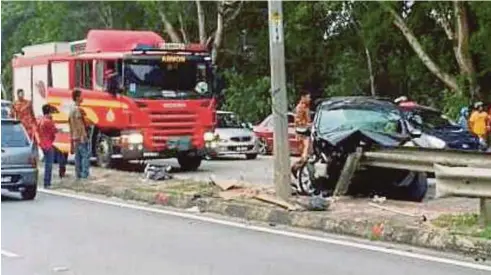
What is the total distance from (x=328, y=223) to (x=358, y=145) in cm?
251

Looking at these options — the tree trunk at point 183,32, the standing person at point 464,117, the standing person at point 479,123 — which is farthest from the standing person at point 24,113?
the tree trunk at point 183,32

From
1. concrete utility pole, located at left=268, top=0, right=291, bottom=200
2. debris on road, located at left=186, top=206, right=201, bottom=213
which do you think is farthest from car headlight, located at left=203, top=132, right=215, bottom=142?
concrete utility pole, located at left=268, top=0, right=291, bottom=200

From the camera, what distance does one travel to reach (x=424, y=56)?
103ft

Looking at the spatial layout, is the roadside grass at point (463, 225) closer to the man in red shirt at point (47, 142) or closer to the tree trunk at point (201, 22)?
the man in red shirt at point (47, 142)

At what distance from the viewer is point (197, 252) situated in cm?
1030

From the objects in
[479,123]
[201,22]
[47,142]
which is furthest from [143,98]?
[201,22]

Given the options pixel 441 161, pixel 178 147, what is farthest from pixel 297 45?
pixel 441 161

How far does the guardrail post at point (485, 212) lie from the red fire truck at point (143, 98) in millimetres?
11215

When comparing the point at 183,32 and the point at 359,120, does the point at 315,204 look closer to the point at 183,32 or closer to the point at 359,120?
the point at 359,120

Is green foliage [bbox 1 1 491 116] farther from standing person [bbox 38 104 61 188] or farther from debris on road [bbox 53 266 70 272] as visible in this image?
debris on road [bbox 53 266 70 272]

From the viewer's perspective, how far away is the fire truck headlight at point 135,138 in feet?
69.5

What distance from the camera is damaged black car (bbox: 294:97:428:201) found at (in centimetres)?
1437

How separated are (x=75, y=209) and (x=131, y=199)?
61.2 inches

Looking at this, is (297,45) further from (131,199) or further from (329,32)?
(131,199)
